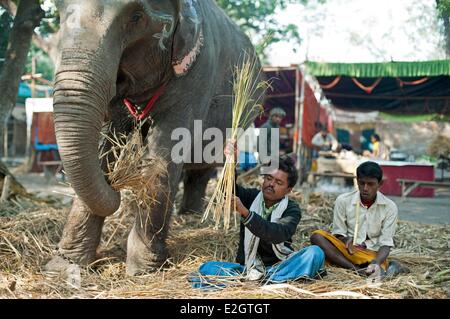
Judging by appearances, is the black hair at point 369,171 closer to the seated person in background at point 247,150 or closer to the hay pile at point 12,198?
the seated person in background at point 247,150

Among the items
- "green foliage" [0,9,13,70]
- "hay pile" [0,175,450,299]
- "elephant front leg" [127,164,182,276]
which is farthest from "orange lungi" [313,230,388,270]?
"green foliage" [0,9,13,70]

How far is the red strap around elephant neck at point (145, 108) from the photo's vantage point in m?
3.99

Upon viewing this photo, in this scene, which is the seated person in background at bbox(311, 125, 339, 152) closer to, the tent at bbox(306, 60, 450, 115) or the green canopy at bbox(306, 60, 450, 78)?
the tent at bbox(306, 60, 450, 115)

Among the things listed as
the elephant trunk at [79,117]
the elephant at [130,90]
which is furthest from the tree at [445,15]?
the elephant trunk at [79,117]

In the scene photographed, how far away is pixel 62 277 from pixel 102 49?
1.59 m

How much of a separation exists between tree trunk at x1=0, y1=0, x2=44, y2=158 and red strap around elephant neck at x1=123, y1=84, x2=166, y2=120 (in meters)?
3.47

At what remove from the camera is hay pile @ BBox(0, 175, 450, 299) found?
10.5 ft

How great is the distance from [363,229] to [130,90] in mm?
2163

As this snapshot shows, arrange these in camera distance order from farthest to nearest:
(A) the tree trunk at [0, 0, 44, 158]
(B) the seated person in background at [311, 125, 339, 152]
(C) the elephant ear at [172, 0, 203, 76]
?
(B) the seated person in background at [311, 125, 339, 152]
(A) the tree trunk at [0, 0, 44, 158]
(C) the elephant ear at [172, 0, 203, 76]

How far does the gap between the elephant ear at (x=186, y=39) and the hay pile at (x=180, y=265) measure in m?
1.55

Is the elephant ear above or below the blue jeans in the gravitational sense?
above
